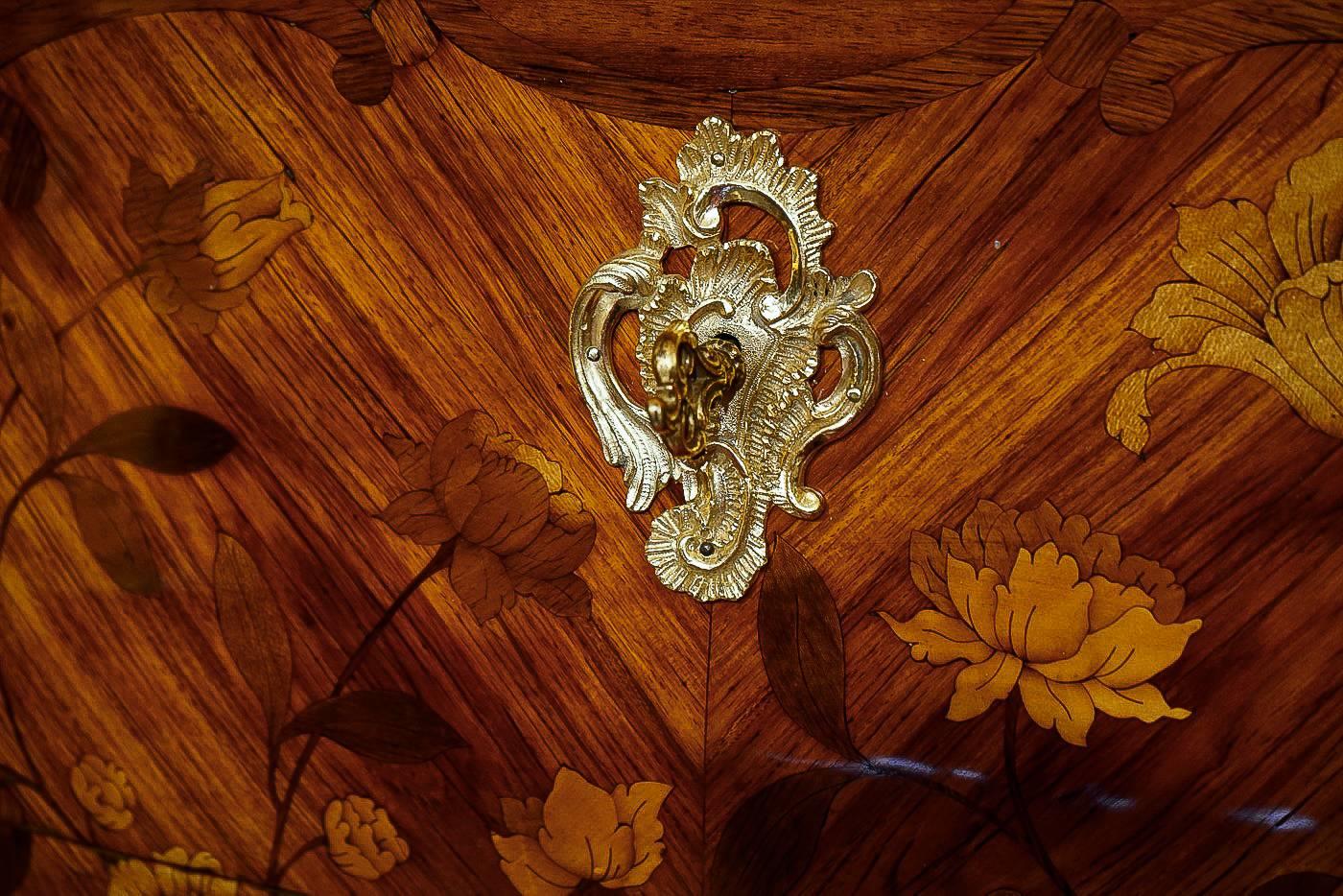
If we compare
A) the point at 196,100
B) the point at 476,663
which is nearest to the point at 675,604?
the point at 476,663

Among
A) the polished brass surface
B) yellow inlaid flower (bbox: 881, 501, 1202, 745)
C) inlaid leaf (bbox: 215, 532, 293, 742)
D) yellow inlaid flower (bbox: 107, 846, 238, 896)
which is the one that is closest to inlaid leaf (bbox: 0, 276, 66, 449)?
inlaid leaf (bbox: 215, 532, 293, 742)

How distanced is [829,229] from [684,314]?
69 millimetres

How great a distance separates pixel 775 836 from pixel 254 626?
0.26 m

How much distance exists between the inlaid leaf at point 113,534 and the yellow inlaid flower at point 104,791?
0.32 feet

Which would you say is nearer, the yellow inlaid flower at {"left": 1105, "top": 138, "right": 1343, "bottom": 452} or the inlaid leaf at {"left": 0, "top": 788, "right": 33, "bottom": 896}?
the yellow inlaid flower at {"left": 1105, "top": 138, "right": 1343, "bottom": 452}

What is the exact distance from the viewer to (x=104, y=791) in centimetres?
54

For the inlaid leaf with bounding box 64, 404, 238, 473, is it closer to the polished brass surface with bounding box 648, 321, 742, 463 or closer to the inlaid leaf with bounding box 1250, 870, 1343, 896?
the polished brass surface with bounding box 648, 321, 742, 463

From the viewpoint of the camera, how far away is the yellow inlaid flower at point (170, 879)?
1.74 ft

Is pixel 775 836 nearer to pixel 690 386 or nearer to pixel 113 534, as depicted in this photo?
pixel 690 386

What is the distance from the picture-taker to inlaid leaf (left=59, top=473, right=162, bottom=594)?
1.72 feet

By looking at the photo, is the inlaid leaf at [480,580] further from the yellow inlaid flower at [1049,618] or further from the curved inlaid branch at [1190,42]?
the curved inlaid branch at [1190,42]

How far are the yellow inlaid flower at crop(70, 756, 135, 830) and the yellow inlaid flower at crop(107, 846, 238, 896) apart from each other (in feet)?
0.08

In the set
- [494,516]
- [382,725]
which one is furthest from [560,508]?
[382,725]

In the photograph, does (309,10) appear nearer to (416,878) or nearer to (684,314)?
(684,314)
